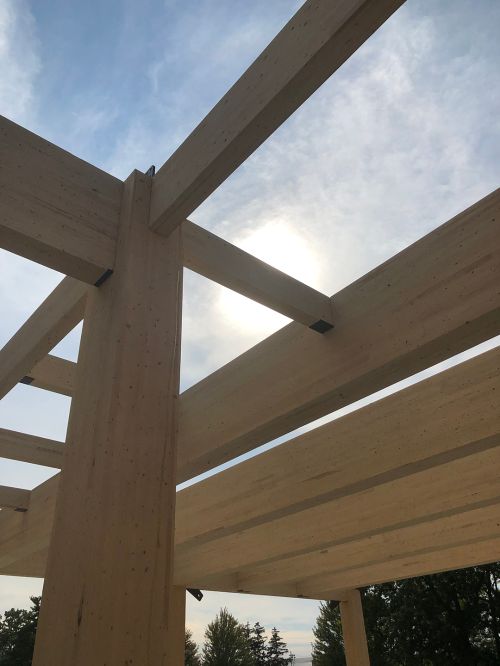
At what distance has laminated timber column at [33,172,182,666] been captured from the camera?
6.09ft

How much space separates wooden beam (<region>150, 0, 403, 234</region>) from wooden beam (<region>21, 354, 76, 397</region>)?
2.79 m

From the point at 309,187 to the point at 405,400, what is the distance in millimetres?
1935

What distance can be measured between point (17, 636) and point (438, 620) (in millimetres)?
19159

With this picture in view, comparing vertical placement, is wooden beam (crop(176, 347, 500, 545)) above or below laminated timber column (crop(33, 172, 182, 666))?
above

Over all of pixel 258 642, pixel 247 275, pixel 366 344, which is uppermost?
pixel 258 642

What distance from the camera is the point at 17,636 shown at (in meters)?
26.0

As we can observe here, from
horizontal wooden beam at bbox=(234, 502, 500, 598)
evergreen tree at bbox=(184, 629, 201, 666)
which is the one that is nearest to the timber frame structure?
horizontal wooden beam at bbox=(234, 502, 500, 598)

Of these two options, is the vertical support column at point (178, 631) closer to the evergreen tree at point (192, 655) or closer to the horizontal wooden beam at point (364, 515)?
the horizontal wooden beam at point (364, 515)

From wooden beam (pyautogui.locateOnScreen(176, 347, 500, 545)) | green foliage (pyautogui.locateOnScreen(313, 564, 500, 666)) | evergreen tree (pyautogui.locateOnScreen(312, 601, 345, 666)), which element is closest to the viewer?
wooden beam (pyautogui.locateOnScreen(176, 347, 500, 545))

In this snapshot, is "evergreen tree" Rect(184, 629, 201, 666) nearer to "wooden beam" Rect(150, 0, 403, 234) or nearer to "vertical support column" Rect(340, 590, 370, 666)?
"vertical support column" Rect(340, 590, 370, 666)

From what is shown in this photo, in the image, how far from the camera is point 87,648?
5.87 feet

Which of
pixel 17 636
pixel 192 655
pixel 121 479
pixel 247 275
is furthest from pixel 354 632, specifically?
Result: pixel 17 636

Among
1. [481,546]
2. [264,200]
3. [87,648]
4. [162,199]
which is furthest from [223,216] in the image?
[481,546]

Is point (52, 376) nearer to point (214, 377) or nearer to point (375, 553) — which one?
point (214, 377)
